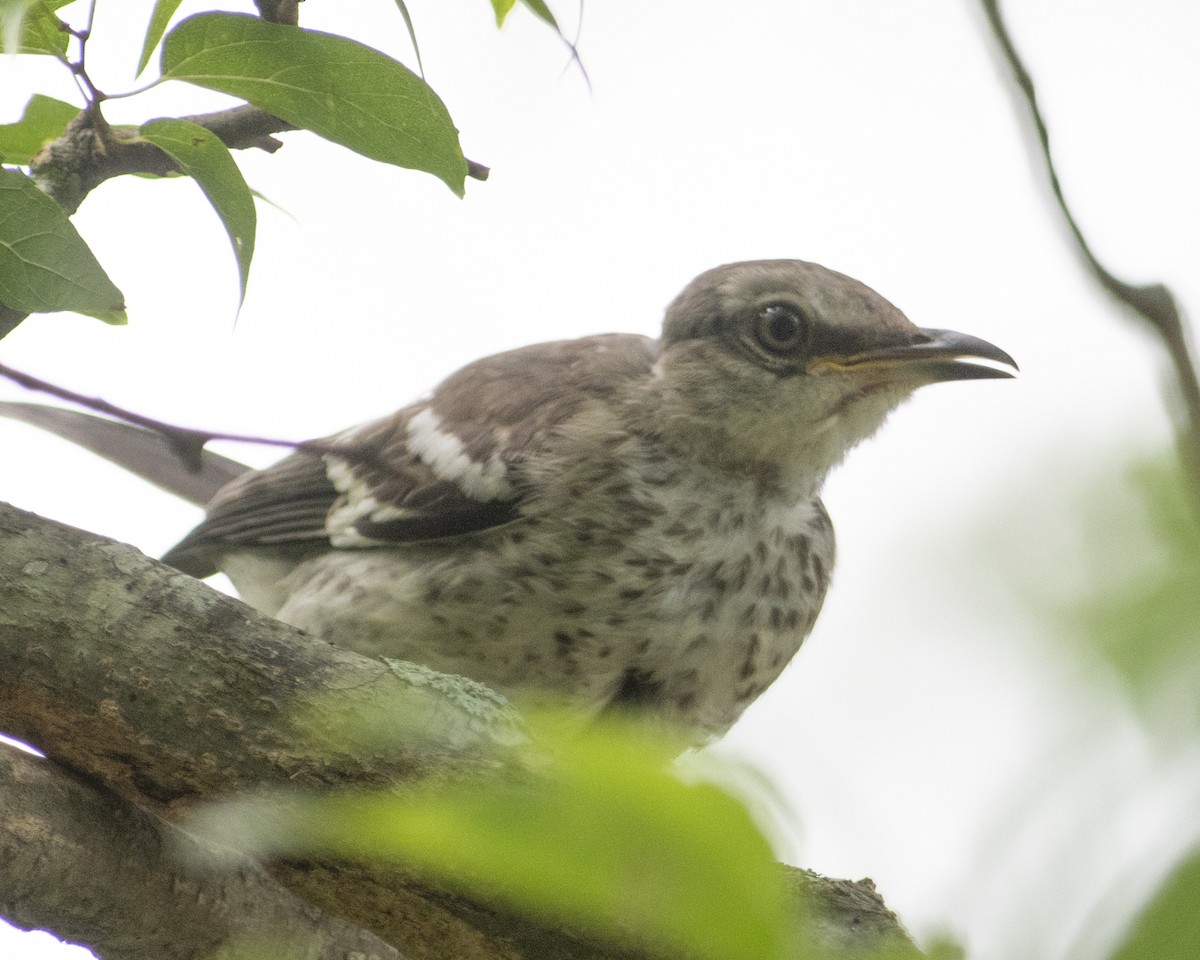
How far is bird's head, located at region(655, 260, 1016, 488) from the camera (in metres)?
3.25

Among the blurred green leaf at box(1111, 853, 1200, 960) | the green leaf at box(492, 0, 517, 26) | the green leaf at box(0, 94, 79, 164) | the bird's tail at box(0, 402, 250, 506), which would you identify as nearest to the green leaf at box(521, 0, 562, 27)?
the green leaf at box(492, 0, 517, 26)

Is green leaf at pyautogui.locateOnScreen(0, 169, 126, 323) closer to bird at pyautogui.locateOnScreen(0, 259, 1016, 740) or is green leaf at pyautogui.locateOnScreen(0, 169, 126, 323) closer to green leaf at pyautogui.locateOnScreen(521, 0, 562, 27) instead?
green leaf at pyautogui.locateOnScreen(521, 0, 562, 27)

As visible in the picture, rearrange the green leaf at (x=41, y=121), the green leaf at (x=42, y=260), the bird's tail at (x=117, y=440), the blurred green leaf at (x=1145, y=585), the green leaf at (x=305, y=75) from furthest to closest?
the bird's tail at (x=117, y=440)
the green leaf at (x=41, y=121)
the green leaf at (x=305, y=75)
the green leaf at (x=42, y=260)
the blurred green leaf at (x=1145, y=585)

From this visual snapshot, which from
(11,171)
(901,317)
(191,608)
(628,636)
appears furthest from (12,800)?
(901,317)

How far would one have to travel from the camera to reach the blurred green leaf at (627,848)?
0.59 m

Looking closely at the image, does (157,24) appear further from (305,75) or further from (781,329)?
(781,329)

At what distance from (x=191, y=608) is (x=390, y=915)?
51 centimetres

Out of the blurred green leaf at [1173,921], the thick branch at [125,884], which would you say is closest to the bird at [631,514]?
the thick branch at [125,884]

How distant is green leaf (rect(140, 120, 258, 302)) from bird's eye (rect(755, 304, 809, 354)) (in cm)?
177

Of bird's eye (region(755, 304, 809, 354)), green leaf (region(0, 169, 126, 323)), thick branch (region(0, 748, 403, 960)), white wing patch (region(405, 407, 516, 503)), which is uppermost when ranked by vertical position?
bird's eye (region(755, 304, 809, 354))

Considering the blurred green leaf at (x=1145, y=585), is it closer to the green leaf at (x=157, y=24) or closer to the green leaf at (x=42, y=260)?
the green leaf at (x=42, y=260)

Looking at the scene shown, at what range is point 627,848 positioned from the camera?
63 centimetres

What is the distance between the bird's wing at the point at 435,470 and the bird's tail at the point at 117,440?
17 centimetres

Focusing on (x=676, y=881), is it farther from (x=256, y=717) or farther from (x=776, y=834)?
(x=256, y=717)
